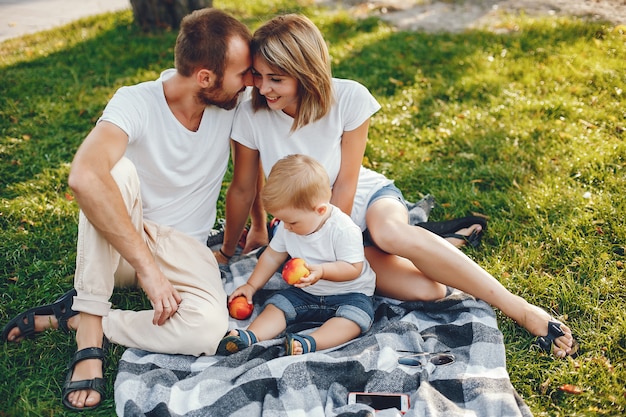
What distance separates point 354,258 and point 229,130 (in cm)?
107

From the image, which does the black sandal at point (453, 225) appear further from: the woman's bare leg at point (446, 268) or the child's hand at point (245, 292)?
the child's hand at point (245, 292)

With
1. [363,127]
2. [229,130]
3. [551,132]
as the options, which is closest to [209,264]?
[229,130]

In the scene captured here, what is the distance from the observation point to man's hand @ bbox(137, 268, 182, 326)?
2.93 meters

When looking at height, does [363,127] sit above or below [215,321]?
above

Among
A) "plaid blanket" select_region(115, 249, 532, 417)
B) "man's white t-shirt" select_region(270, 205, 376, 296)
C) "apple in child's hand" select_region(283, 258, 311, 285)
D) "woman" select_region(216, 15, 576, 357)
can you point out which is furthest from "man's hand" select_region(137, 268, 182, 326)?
"woman" select_region(216, 15, 576, 357)

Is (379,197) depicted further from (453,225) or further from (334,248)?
(453,225)

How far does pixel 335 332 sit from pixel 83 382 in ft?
3.98

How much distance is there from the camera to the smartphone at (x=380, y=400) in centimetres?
265

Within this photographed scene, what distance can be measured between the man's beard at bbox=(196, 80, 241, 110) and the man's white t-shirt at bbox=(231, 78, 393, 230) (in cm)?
11

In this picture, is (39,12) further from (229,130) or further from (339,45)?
(229,130)

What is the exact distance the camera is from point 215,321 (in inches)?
120

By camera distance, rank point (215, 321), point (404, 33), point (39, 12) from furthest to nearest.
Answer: point (39, 12) → point (404, 33) → point (215, 321)

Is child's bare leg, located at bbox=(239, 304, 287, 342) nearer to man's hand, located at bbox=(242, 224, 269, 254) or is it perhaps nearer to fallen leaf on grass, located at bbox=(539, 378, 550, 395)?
man's hand, located at bbox=(242, 224, 269, 254)

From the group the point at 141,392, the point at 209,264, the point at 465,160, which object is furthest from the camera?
the point at 465,160
